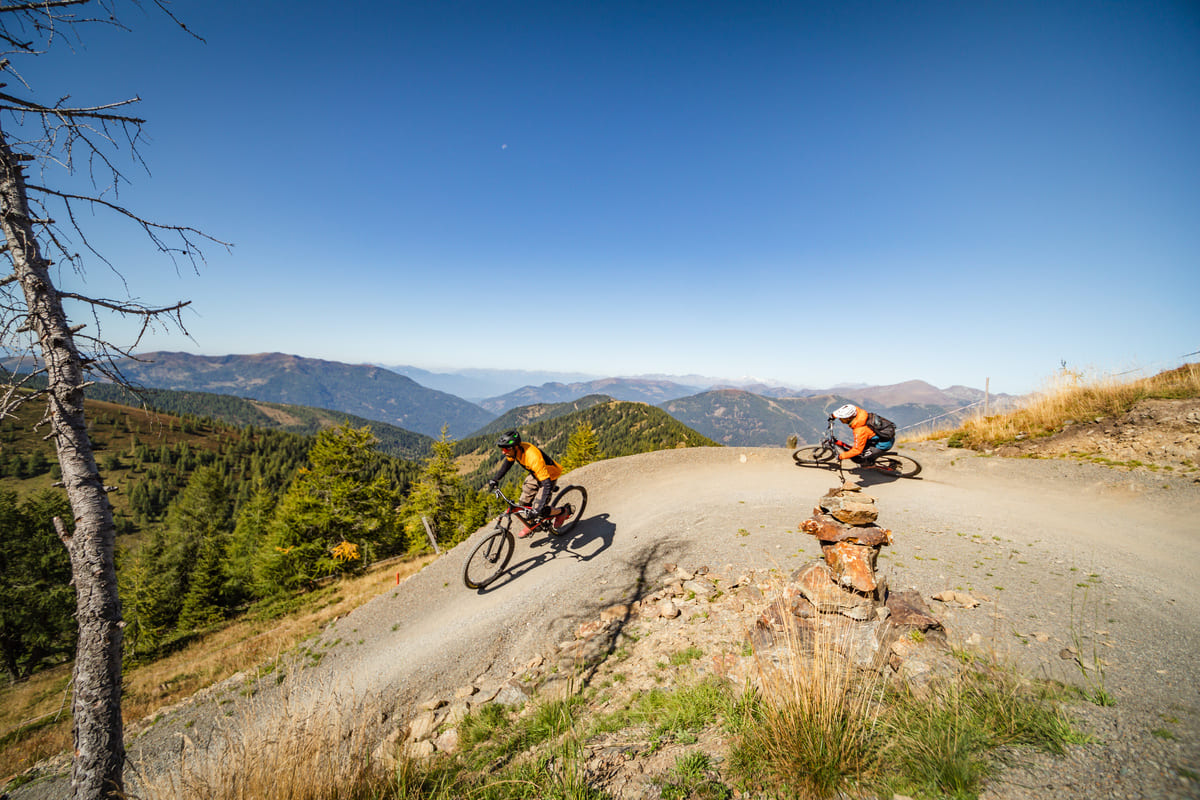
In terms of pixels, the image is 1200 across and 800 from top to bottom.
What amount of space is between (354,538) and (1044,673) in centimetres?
3081

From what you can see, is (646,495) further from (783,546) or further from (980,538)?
(980,538)

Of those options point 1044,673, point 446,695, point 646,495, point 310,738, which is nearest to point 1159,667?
point 1044,673

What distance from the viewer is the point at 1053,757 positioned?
3225 millimetres

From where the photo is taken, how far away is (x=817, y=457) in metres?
14.1

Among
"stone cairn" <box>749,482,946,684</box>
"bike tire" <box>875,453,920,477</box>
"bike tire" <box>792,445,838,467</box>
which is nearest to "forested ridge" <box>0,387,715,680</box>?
A: "bike tire" <box>792,445,838,467</box>

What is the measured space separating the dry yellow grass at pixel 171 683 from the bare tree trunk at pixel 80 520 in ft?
7.37

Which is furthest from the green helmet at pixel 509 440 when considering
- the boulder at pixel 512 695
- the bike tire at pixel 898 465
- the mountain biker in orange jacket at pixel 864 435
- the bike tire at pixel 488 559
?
the bike tire at pixel 898 465

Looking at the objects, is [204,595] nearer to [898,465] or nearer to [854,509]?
[854,509]

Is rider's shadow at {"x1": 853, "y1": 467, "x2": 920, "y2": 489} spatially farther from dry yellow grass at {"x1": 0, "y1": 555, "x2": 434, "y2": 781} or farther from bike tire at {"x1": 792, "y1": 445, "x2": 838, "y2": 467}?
dry yellow grass at {"x1": 0, "y1": 555, "x2": 434, "y2": 781}

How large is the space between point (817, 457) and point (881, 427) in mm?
2799

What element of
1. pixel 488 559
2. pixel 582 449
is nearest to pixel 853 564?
pixel 488 559

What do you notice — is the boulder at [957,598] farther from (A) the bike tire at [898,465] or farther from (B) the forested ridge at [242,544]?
(B) the forested ridge at [242,544]

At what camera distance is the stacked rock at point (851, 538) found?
19.2 feet

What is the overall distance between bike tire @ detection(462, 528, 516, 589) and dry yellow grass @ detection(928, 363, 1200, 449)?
15.5 m
